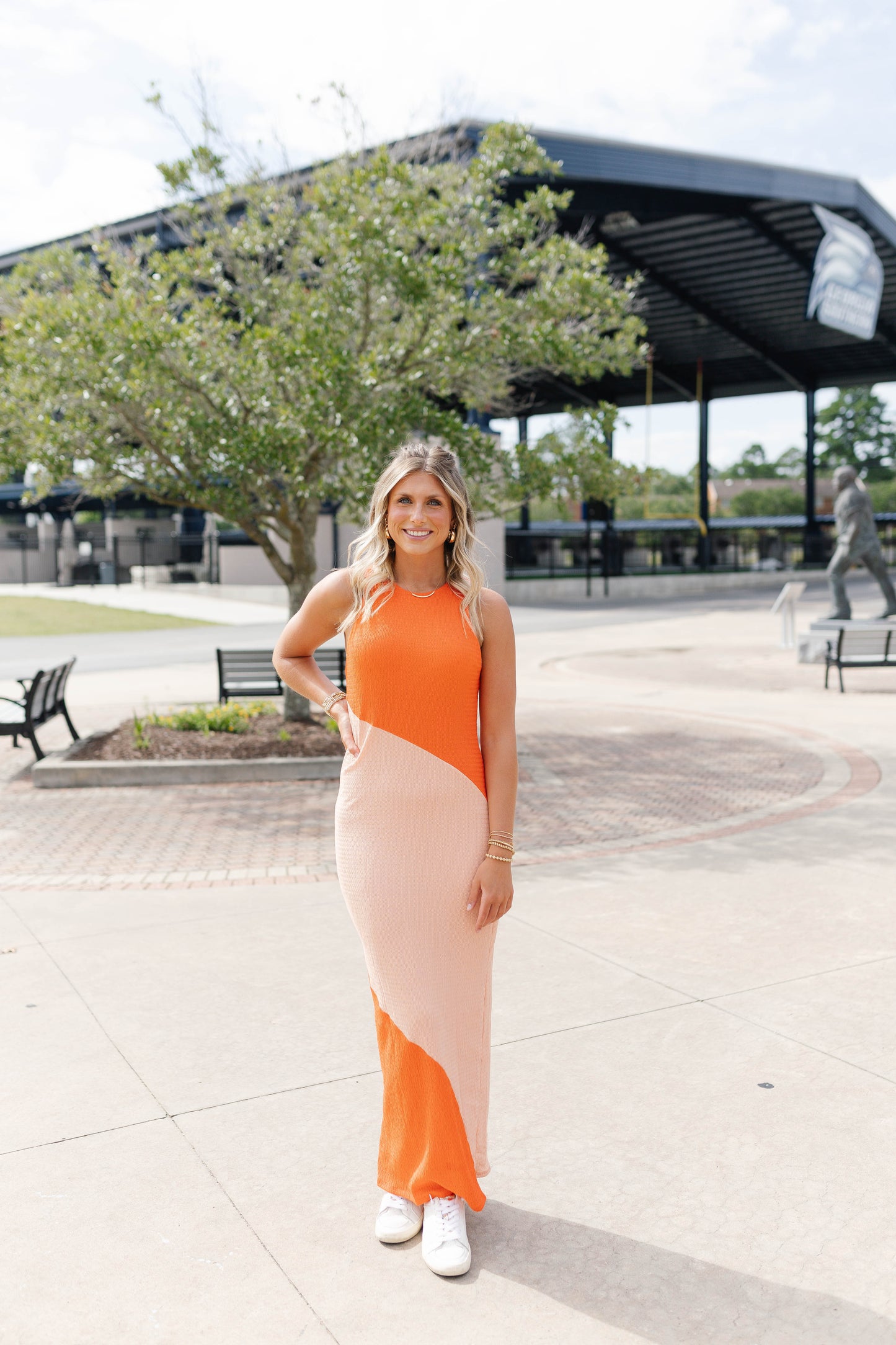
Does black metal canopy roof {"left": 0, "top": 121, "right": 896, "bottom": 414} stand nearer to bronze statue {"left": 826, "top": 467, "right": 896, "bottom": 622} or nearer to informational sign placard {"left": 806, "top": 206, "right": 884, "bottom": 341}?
informational sign placard {"left": 806, "top": 206, "right": 884, "bottom": 341}

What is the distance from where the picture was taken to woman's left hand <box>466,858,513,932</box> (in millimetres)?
2893

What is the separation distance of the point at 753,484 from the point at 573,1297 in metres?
115

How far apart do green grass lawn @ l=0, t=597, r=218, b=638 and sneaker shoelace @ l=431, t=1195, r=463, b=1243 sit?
2373 cm

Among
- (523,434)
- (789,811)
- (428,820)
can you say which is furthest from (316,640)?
(523,434)

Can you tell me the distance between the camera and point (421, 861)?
289 centimetres

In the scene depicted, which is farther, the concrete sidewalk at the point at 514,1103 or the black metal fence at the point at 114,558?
the black metal fence at the point at 114,558

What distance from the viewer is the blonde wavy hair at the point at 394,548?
2.94m

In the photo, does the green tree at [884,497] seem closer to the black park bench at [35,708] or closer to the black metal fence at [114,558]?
the black metal fence at [114,558]

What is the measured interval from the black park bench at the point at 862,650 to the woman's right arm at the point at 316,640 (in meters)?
12.3

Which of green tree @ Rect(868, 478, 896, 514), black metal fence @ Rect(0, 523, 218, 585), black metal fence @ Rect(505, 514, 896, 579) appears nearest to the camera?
black metal fence @ Rect(0, 523, 218, 585)

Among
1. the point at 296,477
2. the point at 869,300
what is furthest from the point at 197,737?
the point at 869,300

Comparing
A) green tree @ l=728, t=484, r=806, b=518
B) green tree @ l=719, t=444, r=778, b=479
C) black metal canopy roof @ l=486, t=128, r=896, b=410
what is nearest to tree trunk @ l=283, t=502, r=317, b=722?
black metal canopy roof @ l=486, t=128, r=896, b=410

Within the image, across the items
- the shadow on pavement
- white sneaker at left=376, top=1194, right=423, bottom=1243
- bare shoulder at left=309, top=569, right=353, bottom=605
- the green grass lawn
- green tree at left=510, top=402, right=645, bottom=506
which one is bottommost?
Answer: the shadow on pavement

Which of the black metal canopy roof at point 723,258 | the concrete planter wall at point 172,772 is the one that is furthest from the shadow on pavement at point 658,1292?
the black metal canopy roof at point 723,258
